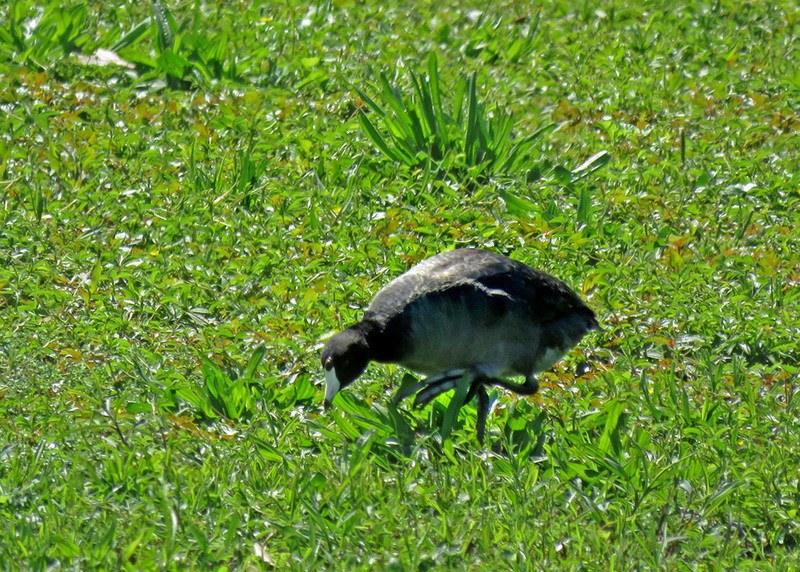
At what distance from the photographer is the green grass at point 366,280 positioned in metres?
3.96

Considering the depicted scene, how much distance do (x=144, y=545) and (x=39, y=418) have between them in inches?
47.2

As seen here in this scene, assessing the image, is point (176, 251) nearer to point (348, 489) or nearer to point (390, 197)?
point (390, 197)

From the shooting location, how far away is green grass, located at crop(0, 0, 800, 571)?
3.96 metres

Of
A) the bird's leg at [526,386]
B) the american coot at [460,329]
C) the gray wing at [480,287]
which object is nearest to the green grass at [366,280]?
the bird's leg at [526,386]

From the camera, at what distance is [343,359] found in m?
4.37

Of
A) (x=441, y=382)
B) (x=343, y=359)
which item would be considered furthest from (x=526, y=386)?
(x=343, y=359)

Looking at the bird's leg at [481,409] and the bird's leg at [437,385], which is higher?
the bird's leg at [437,385]

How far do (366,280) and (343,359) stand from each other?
60.0 inches

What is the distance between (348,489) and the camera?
405cm

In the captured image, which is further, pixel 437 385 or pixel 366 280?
pixel 366 280

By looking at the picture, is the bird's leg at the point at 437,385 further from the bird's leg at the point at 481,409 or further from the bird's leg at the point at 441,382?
the bird's leg at the point at 481,409

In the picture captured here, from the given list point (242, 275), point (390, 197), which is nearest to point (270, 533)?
Result: point (242, 275)

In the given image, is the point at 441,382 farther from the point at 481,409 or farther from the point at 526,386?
the point at 526,386

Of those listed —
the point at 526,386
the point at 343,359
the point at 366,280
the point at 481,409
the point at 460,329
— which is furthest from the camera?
the point at 366,280
